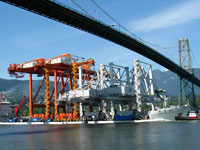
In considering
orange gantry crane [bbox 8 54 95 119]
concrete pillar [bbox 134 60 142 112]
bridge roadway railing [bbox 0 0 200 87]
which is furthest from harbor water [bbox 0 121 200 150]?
orange gantry crane [bbox 8 54 95 119]

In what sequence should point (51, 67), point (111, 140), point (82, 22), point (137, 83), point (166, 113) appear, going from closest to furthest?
1. point (111, 140)
2. point (82, 22)
3. point (166, 113)
4. point (137, 83)
5. point (51, 67)

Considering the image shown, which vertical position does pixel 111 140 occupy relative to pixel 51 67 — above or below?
below

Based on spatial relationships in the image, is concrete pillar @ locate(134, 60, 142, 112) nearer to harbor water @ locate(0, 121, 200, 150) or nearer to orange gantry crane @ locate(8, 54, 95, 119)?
orange gantry crane @ locate(8, 54, 95, 119)

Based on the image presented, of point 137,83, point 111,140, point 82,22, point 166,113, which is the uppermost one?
point 82,22

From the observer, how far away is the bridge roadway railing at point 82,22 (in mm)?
49031

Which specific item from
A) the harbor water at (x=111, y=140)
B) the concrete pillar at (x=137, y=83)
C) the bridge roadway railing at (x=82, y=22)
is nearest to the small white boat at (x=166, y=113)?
the concrete pillar at (x=137, y=83)

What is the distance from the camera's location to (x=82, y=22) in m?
58.3

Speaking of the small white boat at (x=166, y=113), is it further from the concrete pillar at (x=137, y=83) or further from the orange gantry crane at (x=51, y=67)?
the orange gantry crane at (x=51, y=67)

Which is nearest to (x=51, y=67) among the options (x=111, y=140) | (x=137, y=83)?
(x=137, y=83)

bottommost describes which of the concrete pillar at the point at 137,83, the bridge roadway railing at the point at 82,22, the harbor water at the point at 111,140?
the harbor water at the point at 111,140

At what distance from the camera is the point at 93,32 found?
63.7 metres

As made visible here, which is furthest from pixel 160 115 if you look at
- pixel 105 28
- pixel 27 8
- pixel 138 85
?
pixel 27 8

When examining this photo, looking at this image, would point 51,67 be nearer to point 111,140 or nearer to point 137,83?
point 137,83

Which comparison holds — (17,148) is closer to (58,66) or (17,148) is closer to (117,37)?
(117,37)
